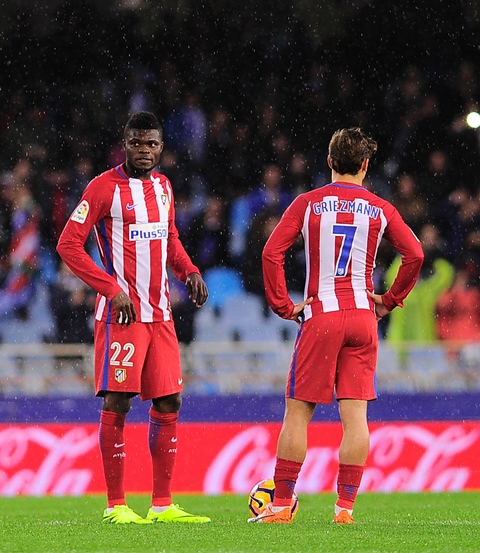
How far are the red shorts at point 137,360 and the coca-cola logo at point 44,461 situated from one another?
3.32 m

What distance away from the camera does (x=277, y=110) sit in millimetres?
13359

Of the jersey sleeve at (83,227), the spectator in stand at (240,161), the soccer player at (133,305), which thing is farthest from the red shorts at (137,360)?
the spectator in stand at (240,161)

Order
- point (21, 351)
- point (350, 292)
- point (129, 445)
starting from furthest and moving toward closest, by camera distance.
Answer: point (21, 351) < point (129, 445) < point (350, 292)

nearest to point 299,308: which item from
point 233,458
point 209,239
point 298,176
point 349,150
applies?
point 349,150

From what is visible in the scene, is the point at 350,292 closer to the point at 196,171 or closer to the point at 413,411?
the point at 413,411

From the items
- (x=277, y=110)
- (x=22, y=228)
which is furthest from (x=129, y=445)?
(x=277, y=110)

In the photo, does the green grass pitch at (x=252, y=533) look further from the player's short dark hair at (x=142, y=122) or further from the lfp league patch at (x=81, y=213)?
the player's short dark hair at (x=142, y=122)

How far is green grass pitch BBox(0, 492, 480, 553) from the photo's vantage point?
4.39 metres

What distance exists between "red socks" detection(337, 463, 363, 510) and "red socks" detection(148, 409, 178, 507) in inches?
32.0

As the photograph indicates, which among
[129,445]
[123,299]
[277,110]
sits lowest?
[129,445]

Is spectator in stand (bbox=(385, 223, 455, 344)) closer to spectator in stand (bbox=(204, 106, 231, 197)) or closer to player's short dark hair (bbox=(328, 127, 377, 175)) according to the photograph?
spectator in stand (bbox=(204, 106, 231, 197))

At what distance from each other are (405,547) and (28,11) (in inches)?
387

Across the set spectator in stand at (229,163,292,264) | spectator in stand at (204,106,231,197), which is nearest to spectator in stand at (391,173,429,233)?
spectator in stand at (229,163,292,264)

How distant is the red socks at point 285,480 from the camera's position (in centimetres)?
526
